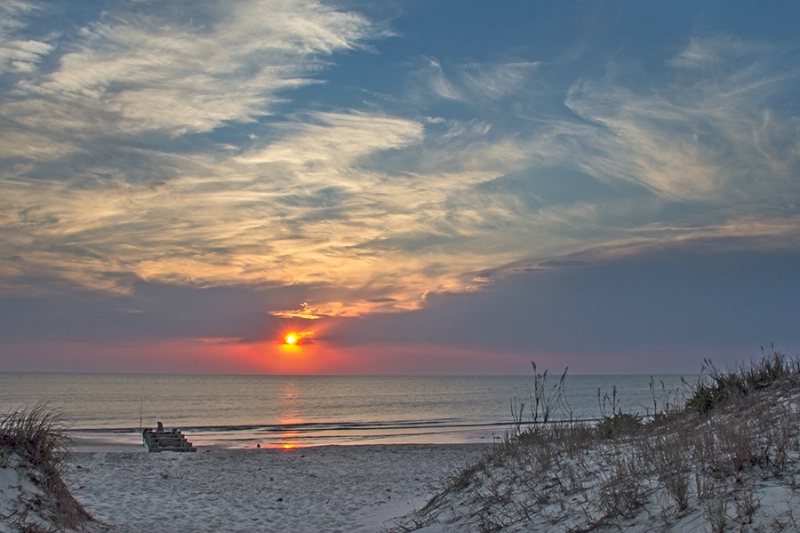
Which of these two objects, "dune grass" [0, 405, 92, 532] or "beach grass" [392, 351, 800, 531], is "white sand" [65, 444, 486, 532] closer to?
"dune grass" [0, 405, 92, 532]

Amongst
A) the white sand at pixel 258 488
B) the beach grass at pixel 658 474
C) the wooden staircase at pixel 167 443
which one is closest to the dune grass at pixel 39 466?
the white sand at pixel 258 488

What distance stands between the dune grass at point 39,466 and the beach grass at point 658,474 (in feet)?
16.3

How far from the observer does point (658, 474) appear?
23.2 ft

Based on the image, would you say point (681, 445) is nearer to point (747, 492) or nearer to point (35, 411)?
point (747, 492)

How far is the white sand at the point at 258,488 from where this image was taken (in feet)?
39.0

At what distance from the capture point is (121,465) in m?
20.0

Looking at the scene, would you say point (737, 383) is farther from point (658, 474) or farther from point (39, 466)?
point (39, 466)

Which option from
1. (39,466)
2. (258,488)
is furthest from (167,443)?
(39,466)

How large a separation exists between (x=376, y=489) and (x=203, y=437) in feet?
83.9

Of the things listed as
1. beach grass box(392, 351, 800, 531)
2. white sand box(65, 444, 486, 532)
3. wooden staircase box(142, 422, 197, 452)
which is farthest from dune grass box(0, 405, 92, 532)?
wooden staircase box(142, 422, 197, 452)

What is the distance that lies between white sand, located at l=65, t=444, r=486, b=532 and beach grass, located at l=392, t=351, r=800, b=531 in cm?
277

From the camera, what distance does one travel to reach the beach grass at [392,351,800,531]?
19.1ft

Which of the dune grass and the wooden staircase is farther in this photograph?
the wooden staircase

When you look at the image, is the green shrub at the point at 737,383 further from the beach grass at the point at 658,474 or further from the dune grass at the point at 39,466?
the dune grass at the point at 39,466
